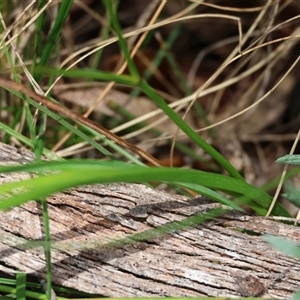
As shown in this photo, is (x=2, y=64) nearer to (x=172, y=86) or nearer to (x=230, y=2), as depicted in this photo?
(x=172, y=86)

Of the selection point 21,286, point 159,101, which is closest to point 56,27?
point 159,101

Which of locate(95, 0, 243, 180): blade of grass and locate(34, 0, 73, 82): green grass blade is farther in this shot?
locate(34, 0, 73, 82): green grass blade

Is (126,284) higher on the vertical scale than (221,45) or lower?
lower

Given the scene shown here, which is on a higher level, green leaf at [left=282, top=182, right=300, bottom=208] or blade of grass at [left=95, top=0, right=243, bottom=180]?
blade of grass at [left=95, top=0, right=243, bottom=180]

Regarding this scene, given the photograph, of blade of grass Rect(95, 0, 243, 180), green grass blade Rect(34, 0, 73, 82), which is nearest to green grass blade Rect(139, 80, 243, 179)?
blade of grass Rect(95, 0, 243, 180)

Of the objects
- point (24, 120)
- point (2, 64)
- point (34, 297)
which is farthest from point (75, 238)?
point (2, 64)

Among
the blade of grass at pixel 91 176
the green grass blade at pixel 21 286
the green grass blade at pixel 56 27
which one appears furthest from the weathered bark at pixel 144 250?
the green grass blade at pixel 56 27

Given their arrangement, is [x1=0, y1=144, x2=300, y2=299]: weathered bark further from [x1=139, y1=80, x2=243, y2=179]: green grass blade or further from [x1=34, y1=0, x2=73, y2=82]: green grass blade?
[x1=34, y1=0, x2=73, y2=82]: green grass blade

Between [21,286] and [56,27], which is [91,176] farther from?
[56,27]

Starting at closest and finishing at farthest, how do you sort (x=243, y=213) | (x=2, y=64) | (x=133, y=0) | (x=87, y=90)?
(x=243, y=213)
(x=2, y=64)
(x=87, y=90)
(x=133, y=0)
